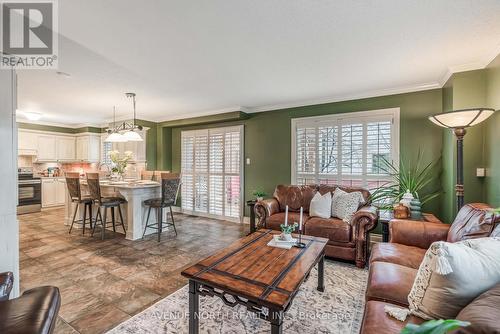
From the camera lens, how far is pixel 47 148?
6.71 metres

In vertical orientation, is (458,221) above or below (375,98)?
below

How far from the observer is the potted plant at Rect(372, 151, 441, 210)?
11.2 ft

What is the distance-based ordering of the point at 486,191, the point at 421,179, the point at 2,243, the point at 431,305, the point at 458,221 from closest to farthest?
the point at 431,305
the point at 2,243
the point at 458,221
the point at 486,191
the point at 421,179

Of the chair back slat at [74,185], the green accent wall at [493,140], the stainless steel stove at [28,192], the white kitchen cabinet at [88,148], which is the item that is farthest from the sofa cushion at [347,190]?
the stainless steel stove at [28,192]

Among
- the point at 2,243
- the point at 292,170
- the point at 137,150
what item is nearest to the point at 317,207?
the point at 292,170

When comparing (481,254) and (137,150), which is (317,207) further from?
(137,150)

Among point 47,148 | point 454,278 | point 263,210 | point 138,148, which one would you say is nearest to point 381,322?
point 454,278

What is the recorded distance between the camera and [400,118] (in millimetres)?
3699

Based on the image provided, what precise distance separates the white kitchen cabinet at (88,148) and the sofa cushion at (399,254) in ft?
26.0

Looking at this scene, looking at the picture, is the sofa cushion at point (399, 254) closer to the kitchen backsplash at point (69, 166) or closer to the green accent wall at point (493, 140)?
the green accent wall at point (493, 140)

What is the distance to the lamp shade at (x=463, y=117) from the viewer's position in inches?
88.8

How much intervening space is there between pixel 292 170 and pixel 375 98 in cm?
192

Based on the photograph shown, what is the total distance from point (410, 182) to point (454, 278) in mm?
2713

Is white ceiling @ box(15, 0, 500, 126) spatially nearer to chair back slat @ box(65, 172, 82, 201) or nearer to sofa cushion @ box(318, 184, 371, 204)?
chair back slat @ box(65, 172, 82, 201)
